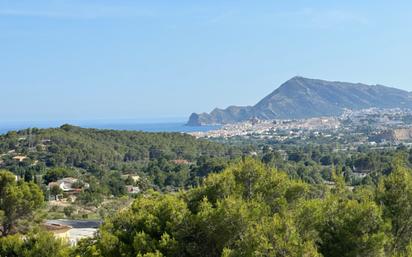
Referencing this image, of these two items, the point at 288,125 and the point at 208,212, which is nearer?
the point at 208,212

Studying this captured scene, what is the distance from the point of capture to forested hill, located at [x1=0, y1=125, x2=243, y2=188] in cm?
5613

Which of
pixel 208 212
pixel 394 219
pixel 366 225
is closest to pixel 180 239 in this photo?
pixel 208 212

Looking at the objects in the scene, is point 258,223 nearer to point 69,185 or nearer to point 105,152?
point 69,185

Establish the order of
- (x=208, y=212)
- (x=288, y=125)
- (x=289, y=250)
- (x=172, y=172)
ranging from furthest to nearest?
(x=288, y=125)
(x=172, y=172)
(x=208, y=212)
(x=289, y=250)


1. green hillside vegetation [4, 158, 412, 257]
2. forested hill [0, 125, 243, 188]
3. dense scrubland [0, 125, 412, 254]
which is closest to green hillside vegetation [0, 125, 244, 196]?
forested hill [0, 125, 243, 188]

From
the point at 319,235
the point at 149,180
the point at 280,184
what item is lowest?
the point at 149,180

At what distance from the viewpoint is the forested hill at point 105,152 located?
184 ft

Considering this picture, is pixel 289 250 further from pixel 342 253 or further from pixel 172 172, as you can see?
pixel 172 172

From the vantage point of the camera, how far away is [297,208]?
42.7 feet

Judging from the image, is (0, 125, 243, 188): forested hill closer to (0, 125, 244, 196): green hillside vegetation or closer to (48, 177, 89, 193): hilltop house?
(0, 125, 244, 196): green hillside vegetation

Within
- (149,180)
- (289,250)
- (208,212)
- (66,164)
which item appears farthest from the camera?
(66,164)

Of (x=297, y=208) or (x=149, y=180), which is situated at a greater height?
(x=297, y=208)

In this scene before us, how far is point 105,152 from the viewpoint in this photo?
6406cm

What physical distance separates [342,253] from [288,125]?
18898 centimetres
